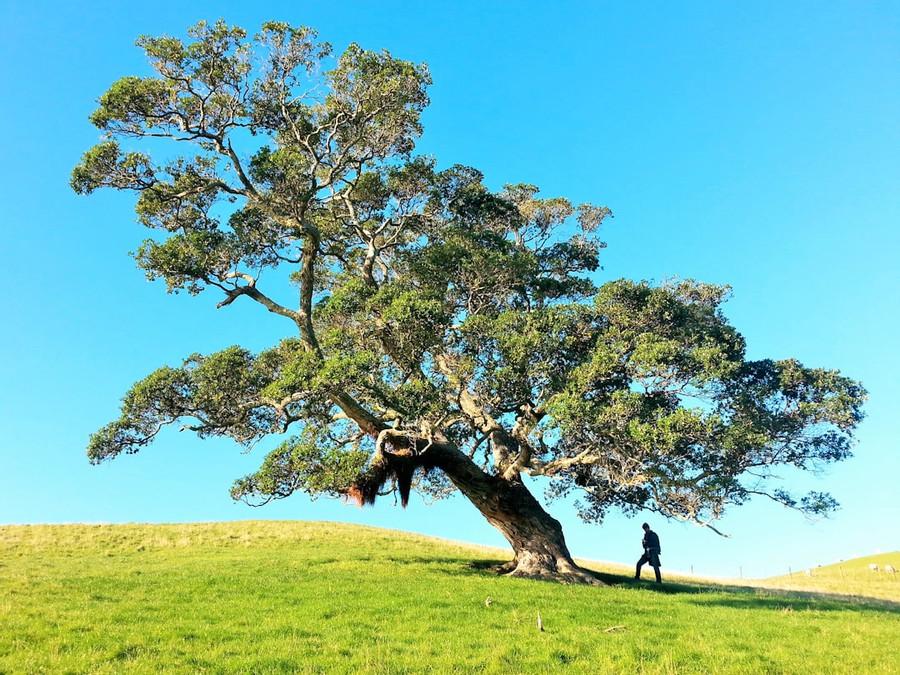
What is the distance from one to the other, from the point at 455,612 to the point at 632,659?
14.8 ft

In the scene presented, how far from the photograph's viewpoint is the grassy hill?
12.3m

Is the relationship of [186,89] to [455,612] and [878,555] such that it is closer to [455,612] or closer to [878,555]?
[455,612]

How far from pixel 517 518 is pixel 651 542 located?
572 cm

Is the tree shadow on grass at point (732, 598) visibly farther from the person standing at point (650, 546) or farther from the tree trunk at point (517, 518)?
the tree trunk at point (517, 518)

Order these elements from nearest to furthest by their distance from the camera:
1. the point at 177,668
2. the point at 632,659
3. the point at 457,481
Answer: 1. the point at 177,668
2. the point at 632,659
3. the point at 457,481

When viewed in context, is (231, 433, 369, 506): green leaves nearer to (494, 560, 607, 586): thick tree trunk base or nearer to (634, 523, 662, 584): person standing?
(494, 560, 607, 586): thick tree trunk base

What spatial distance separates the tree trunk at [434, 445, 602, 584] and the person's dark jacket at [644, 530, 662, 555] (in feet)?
10.1

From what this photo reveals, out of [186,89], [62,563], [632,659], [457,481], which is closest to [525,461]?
[457,481]

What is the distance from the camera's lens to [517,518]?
24.9 meters

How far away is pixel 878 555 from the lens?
4762 centimetres

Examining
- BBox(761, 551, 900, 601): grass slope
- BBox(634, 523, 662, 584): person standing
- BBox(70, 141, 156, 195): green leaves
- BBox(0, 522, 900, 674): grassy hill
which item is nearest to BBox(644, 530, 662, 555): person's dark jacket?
BBox(634, 523, 662, 584): person standing

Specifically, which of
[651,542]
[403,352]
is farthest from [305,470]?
[651,542]

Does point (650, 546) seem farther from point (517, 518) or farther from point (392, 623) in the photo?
point (392, 623)

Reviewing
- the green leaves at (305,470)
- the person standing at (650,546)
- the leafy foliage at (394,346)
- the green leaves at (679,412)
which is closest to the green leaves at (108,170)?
the leafy foliage at (394,346)
